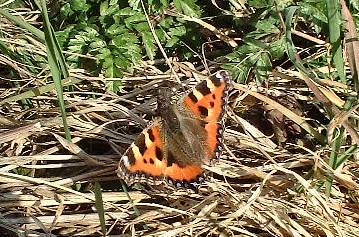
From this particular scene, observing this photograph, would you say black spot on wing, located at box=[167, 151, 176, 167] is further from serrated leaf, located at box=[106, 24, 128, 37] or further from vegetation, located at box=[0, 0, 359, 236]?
serrated leaf, located at box=[106, 24, 128, 37]

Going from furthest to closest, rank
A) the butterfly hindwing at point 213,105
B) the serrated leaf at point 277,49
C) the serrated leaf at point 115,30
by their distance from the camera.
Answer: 1. the serrated leaf at point 115,30
2. the serrated leaf at point 277,49
3. the butterfly hindwing at point 213,105

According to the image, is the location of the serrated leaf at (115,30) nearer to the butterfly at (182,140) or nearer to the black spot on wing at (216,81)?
the butterfly at (182,140)

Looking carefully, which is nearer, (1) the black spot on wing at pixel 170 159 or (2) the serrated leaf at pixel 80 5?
(1) the black spot on wing at pixel 170 159

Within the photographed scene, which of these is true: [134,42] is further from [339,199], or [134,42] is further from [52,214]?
[339,199]

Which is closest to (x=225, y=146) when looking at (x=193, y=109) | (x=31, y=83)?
(x=193, y=109)

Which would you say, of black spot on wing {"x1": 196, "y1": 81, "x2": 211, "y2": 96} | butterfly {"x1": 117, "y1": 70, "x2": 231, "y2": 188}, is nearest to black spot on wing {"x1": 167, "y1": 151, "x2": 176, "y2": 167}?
butterfly {"x1": 117, "y1": 70, "x2": 231, "y2": 188}

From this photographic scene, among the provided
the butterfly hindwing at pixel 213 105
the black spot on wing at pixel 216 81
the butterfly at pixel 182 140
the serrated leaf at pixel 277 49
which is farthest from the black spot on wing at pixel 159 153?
the serrated leaf at pixel 277 49

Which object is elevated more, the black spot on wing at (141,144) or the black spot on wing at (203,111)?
the black spot on wing at (203,111)

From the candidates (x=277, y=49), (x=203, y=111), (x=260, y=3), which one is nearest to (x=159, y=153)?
(x=203, y=111)

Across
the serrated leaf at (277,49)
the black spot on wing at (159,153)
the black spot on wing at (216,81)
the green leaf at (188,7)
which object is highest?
the green leaf at (188,7)
